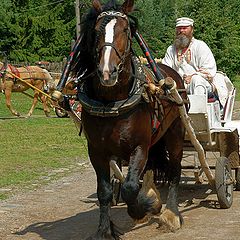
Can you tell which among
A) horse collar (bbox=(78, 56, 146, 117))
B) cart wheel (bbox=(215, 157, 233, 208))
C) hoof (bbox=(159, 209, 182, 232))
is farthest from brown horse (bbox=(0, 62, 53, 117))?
horse collar (bbox=(78, 56, 146, 117))

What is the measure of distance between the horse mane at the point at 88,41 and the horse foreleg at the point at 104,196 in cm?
81

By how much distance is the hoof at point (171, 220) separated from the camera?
7.37 metres

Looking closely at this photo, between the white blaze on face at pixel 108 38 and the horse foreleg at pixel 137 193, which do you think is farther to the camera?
the horse foreleg at pixel 137 193

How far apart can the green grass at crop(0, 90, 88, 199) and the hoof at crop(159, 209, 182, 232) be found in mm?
2919

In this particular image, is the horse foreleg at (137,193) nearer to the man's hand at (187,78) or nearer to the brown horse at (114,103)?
the brown horse at (114,103)

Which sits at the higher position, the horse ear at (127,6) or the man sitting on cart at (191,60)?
the horse ear at (127,6)

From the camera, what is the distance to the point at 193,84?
28.1 feet

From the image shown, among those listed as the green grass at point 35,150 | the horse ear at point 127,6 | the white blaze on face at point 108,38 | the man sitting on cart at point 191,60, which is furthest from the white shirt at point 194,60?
the green grass at point 35,150

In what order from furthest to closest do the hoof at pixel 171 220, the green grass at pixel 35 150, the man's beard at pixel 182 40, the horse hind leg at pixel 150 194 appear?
the green grass at pixel 35 150, the man's beard at pixel 182 40, the hoof at pixel 171 220, the horse hind leg at pixel 150 194

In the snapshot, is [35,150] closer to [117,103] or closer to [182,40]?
[182,40]

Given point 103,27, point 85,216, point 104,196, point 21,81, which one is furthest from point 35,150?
point 21,81

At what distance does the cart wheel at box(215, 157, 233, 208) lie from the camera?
8.30m

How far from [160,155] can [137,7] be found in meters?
2.08

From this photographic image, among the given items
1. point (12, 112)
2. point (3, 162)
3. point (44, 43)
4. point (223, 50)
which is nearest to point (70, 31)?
point (44, 43)
